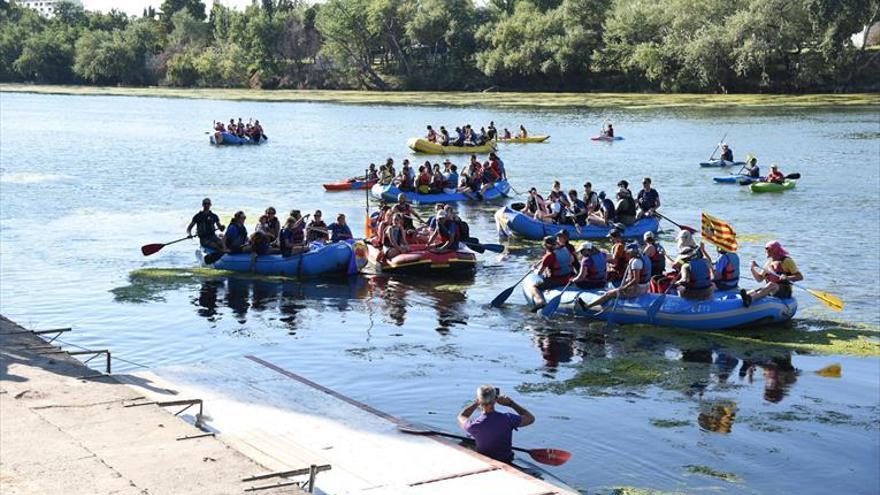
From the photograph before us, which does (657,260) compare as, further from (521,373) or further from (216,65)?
(216,65)


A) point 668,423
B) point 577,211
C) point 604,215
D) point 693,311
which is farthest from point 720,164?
point 668,423

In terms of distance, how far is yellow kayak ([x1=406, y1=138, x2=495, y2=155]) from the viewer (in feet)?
164

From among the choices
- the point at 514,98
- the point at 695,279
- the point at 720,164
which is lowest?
the point at 695,279

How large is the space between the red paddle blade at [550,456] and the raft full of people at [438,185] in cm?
2267

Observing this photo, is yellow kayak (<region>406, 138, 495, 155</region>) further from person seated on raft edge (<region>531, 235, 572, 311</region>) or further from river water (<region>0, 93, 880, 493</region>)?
person seated on raft edge (<region>531, 235, 572, 311</region>)

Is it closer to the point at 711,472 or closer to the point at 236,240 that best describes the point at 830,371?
the point at 711,472

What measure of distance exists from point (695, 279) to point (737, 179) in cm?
2167

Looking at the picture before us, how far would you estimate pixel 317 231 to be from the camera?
24.9 metres

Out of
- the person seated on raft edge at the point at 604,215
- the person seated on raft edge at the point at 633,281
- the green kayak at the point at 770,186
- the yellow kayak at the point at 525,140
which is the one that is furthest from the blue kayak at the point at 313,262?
the yellow kayak at the point at 525,140

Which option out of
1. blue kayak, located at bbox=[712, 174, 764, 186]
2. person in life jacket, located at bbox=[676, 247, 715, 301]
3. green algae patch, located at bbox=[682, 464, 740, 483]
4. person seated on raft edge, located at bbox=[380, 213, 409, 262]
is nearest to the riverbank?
green algae patch, located at bbox=[682, 464, 740, 483]

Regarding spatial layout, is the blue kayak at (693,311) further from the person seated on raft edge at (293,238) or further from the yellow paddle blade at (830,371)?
the person seated on raft edge at (293,238)

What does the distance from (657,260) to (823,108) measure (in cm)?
5507

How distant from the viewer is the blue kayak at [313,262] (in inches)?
938

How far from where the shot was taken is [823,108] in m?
71.0
